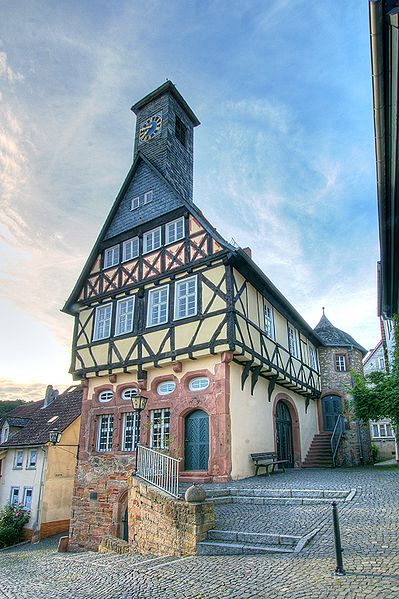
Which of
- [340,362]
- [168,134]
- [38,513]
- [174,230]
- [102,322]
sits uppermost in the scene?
[168,134]

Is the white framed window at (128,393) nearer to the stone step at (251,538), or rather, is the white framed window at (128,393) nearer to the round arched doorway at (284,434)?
the round arched doorway at (284,434)

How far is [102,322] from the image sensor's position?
1977cm

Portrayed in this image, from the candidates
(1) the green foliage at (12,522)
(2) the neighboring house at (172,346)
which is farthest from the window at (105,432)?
(1) the green foliage at (12,522)

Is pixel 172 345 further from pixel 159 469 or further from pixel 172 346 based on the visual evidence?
pixel 159 469

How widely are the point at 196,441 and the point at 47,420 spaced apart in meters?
14.3

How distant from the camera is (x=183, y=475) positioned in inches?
585

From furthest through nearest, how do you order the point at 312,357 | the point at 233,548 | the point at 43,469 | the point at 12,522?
the point at 312,357, the point at 43,469, the point at 12,522, the point at 233,548

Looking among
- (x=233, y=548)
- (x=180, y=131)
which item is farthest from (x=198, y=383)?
(x=180, y=131)

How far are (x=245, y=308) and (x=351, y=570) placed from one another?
1100 cm

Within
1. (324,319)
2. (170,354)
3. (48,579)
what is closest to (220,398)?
(170,354)

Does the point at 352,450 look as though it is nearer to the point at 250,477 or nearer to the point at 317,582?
the point at 250,477

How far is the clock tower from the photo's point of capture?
21.2 metres

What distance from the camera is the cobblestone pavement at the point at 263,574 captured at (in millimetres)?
5410

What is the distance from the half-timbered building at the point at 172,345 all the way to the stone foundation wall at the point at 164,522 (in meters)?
3.70
